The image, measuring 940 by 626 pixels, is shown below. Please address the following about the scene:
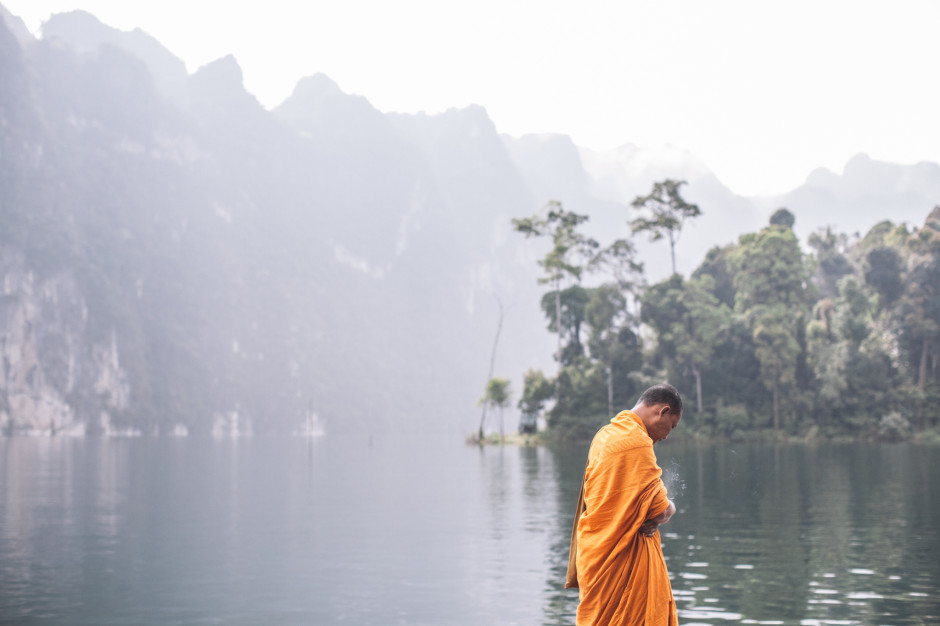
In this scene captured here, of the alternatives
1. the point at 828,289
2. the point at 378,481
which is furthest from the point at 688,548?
the point at 828,289

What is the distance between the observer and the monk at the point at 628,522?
4898mm

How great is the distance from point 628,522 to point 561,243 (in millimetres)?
74003

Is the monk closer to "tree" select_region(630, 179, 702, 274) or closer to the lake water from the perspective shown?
the lake water

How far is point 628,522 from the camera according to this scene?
495cm

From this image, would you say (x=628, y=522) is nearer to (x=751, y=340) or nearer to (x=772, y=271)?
(x=751, y=340)

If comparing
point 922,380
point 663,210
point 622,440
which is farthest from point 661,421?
point 663,210

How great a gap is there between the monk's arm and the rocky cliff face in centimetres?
17931

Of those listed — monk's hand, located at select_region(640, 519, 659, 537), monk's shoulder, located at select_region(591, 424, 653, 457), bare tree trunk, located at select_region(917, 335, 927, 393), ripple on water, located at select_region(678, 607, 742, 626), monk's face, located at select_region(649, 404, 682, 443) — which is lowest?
ripple on water, located at select_region(678, 607, 742, 626)

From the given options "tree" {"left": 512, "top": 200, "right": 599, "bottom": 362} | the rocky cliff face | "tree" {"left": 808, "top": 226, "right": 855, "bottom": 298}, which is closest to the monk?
"tree" {"left": 512, "top": 200, "right": 599, "bottom": 362}

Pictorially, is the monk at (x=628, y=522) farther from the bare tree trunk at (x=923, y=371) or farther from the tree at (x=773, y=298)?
the bare tree trunk at (x=923, y=371)

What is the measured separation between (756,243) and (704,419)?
50.0ft

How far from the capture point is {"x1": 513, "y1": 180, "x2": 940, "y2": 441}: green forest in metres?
63.3

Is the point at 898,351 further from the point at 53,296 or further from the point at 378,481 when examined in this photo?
the point at 53,296

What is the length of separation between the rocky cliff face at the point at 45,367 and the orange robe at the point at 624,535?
179149mm
